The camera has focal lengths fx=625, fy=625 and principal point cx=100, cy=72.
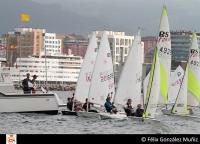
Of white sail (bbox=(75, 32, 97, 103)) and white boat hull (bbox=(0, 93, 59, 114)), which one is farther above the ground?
white sail (bbox=(75, 32, 97, 103))

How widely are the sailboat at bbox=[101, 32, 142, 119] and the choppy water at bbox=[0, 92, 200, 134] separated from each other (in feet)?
6.96

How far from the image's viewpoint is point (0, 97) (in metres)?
32.2

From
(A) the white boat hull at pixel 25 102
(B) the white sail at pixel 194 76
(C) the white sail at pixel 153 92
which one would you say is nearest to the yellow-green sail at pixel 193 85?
(B) the white sail at pixel 194 76

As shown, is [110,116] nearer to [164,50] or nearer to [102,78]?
[102,78]

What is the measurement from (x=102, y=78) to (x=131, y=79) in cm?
276

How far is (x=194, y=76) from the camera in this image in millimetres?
40094

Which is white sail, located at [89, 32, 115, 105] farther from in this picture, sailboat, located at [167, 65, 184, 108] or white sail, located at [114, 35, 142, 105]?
sailboat, located at [167, 65, 184, 108]

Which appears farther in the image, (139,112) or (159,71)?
(139,112)

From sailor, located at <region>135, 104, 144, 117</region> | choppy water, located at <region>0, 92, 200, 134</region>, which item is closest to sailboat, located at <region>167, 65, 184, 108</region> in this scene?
choppy water, located at <region>0, 92, 200, 134</region>

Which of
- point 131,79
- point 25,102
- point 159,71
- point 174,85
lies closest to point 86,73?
point 131,79

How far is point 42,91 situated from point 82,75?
3846 millimetres

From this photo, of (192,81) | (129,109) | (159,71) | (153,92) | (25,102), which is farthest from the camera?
(192,81)

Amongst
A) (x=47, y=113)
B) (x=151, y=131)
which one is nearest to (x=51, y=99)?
(x=47, y=113)

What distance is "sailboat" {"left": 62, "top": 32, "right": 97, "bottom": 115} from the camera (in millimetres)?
36250
